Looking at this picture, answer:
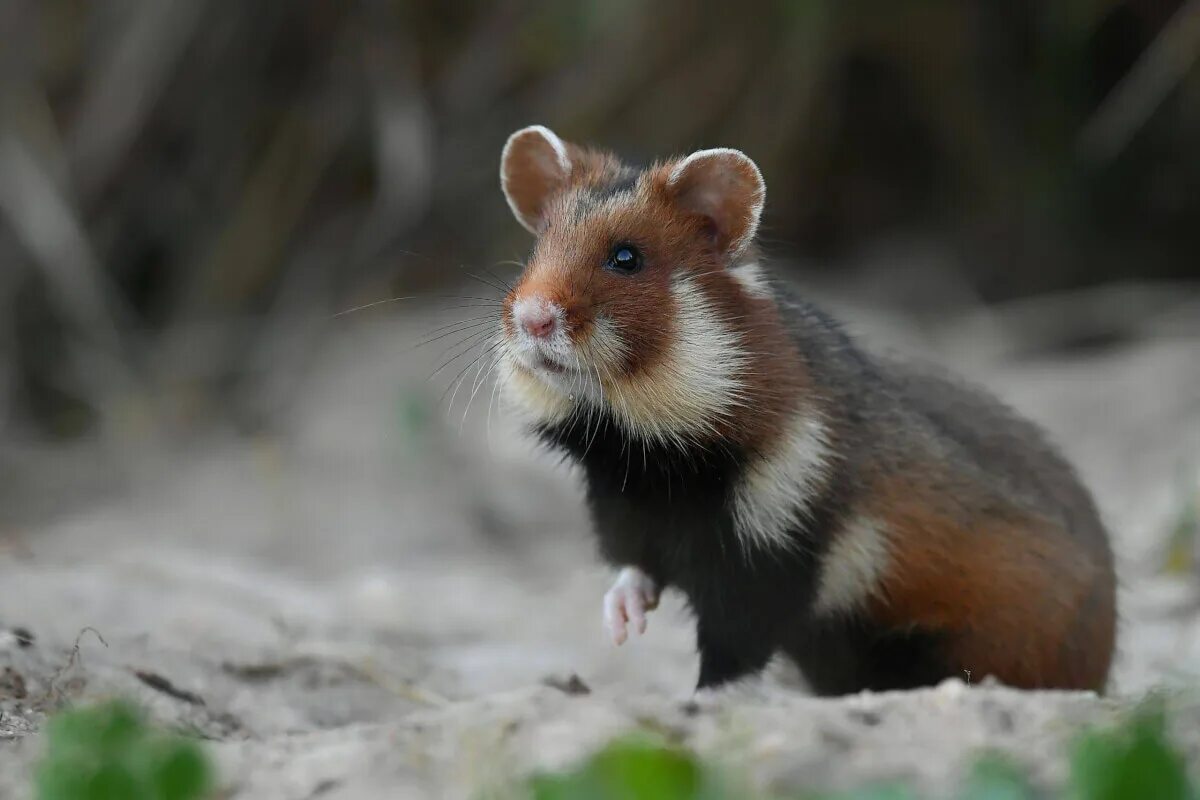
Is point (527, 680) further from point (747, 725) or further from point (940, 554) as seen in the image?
point (747, 725)

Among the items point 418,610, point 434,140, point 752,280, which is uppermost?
point 434,140

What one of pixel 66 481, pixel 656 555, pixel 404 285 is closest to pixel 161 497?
pixel 66 481

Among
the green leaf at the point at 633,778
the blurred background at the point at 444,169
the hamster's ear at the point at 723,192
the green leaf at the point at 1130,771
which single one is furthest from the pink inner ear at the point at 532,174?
the blurred background at the point at 444,169

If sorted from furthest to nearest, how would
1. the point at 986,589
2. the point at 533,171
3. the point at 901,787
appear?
the point at 533,171 → the point at 986,589 → the point at 901,787

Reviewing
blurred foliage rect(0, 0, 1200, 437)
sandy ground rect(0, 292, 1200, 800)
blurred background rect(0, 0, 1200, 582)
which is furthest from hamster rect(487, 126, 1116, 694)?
blurred foliage rect(0, 0, 1200, 437)

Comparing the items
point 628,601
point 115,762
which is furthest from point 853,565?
point 115,762

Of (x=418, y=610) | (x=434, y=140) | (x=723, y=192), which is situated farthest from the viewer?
(x=434, y=140)

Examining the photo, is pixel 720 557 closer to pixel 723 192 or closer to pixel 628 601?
pixel 628 601
